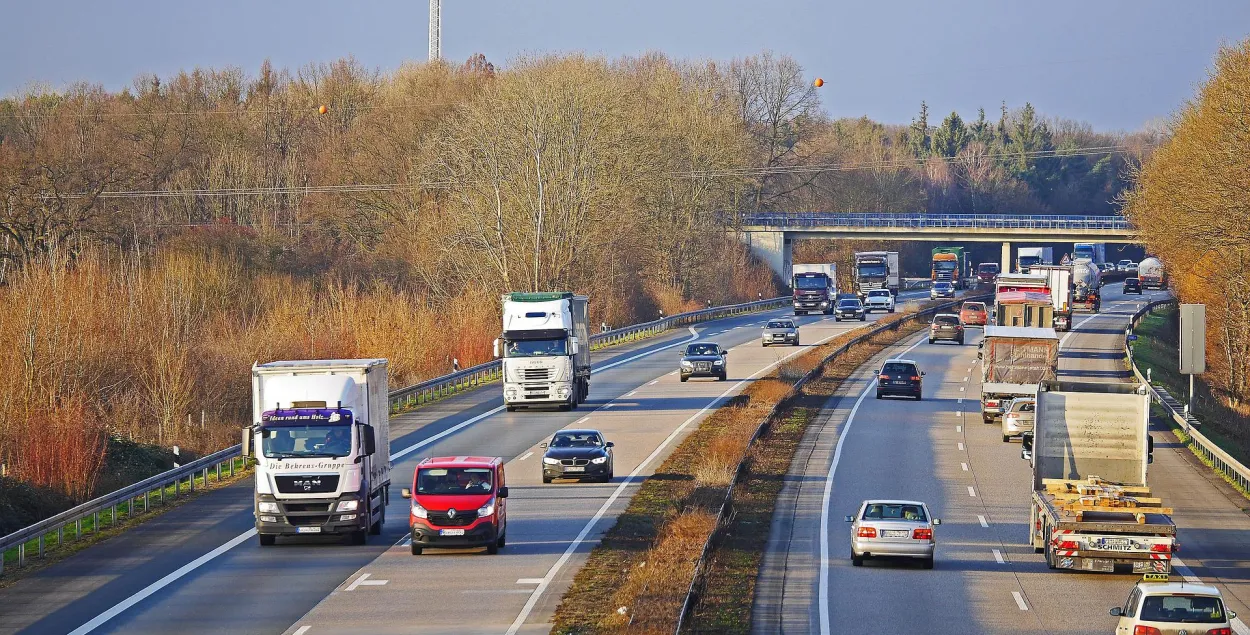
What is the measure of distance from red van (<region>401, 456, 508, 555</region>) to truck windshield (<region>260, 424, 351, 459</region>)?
5.23 ft

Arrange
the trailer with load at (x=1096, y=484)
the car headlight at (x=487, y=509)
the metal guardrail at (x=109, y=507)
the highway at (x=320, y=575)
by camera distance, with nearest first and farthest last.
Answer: the highway at (x=320, y=575)
the trailer with load at (x=1096, y=484)
the metal guardrail at (x=109, y=507)
the car headlight at (x=487, y=509)

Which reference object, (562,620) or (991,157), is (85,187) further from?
(991,157)

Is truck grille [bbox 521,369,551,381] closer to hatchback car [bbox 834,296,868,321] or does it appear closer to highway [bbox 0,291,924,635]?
highway [bbox 0,291,924,635]

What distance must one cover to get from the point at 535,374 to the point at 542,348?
47.7 inches

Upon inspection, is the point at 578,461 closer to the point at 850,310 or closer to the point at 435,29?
the point at 850,310

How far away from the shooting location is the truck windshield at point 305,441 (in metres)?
25.0

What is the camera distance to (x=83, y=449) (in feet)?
106

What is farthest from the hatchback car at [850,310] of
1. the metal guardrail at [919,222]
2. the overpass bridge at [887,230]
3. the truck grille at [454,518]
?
the truck grille at [454,518]

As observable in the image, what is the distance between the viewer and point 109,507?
28.1m

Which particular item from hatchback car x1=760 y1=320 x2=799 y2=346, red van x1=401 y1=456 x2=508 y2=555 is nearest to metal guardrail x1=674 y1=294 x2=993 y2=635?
hatchback car x1=760 y1=320 x2=799 y2=346

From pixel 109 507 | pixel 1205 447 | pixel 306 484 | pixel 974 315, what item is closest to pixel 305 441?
pixel 306 484

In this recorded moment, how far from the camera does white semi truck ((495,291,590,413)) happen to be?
4459 cm

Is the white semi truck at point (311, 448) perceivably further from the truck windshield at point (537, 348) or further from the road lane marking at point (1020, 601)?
the truck windshield at point (537, 348)

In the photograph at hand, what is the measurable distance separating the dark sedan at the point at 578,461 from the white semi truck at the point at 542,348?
1121 cm
